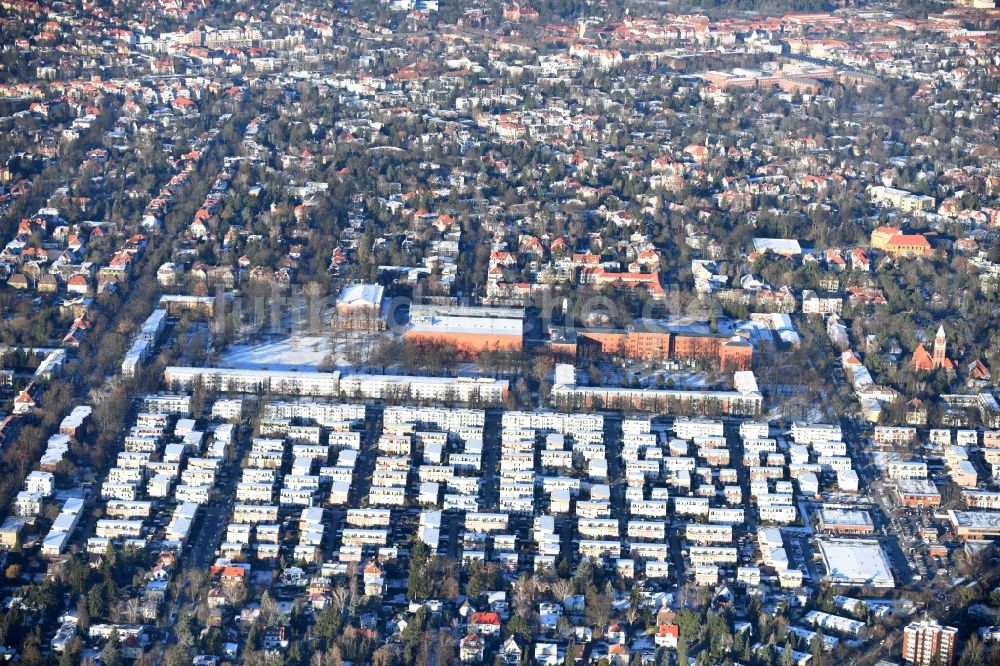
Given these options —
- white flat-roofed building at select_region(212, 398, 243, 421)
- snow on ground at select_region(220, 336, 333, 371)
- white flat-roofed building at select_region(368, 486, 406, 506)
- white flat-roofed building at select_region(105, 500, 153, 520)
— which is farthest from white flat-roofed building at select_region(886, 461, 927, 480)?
white flat-roofed building at select_region(105, 500, 153, 520)

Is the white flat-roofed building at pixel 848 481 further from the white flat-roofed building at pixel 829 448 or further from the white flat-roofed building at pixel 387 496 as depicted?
the white flat-roofed building at pixel 387 496

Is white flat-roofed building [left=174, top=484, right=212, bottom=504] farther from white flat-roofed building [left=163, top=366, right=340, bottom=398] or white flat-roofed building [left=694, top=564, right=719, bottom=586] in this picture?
white flat-roofed building [left=694, top=564, right=719, bottom=586]

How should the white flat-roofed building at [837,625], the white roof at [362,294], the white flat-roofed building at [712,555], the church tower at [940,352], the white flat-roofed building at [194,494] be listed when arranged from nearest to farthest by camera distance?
the white flat-roofed building at [837,625], the white flat-roofed building at [712,555], the white flat-roofed building at [194,494], the church tower at [940,352], the white roof at [362,294]

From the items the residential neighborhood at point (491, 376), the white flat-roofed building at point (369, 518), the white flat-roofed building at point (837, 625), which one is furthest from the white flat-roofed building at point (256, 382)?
the white flat-roofed building at point (837, 625)

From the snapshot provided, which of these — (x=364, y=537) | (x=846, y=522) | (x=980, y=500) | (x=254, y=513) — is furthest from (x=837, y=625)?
(x=254, y=513)

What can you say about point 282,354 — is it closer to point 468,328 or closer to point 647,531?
point 468,328

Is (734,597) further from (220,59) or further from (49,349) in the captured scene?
(220,59)

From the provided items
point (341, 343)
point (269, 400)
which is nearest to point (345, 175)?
point (341, 343)
